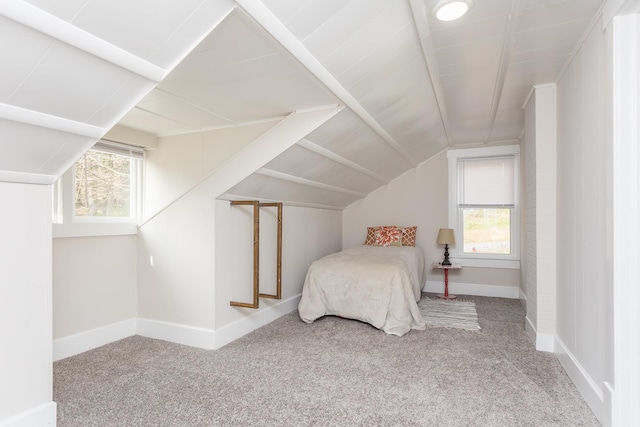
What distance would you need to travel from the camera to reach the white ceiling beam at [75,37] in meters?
0.99

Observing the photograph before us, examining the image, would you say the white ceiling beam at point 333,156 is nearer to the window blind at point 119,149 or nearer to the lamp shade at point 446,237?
the lamp shade at point 446,237

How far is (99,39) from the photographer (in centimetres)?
119

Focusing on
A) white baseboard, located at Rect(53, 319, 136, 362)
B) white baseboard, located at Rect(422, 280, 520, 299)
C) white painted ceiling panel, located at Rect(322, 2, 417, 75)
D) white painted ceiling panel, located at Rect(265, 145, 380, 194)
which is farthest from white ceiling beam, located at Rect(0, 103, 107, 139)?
white baseboard, located at Rect(422, 280, 520, 299)

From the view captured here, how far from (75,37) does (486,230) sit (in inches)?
204

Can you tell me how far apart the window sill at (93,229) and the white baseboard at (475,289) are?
13.2 ft

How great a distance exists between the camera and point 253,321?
347cm

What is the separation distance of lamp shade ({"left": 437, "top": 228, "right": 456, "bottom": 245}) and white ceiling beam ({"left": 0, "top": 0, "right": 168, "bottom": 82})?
14.1ft

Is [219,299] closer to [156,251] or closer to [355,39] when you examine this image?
[156,251]

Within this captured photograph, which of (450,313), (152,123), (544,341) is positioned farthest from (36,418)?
(450,313)

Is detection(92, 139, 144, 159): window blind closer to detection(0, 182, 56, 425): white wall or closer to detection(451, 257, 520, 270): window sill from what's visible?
detection(0, 182, 56, 425): white wall

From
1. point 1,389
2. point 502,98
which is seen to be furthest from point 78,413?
point 502,98

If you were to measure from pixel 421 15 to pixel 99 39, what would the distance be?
5.19 feet

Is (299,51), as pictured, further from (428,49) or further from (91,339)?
(91,339)

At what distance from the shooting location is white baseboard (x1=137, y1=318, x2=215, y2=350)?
301cm
